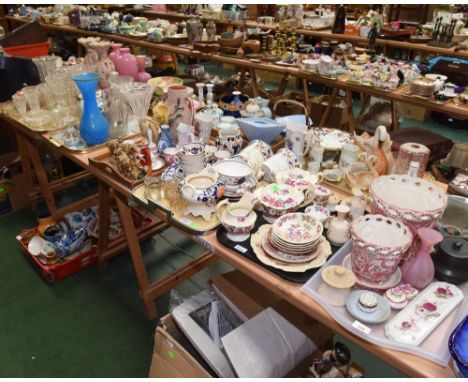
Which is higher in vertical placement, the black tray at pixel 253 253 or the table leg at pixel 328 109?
the black tray at pixel 253 253

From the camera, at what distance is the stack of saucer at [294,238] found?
1.13 metres

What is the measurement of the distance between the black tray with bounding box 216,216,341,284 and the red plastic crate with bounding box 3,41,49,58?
117 inches

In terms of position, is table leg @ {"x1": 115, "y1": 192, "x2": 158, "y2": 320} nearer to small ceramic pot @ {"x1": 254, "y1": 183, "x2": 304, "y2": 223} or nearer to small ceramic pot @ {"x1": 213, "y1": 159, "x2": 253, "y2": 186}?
small ceramic pot @ {"x1": 213, "y1": 159, "x2": 253, "y2": 186}

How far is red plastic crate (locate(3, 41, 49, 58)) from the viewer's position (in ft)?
10.7

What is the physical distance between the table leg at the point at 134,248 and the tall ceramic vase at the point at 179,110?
0.38 m

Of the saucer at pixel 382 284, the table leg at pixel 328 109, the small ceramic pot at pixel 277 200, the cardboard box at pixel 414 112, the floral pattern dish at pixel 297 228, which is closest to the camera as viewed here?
the saucer at pixel 382 284

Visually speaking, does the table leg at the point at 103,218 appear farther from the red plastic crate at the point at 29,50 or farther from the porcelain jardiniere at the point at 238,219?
the red plastic crate at the point at 29,50

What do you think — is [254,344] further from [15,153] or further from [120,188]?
[15,153]

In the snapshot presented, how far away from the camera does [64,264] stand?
85.0 inches

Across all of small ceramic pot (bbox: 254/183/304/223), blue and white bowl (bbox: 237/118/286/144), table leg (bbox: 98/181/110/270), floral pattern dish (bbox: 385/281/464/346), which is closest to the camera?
floral pattern dish (bbox: 385/281/464/346)

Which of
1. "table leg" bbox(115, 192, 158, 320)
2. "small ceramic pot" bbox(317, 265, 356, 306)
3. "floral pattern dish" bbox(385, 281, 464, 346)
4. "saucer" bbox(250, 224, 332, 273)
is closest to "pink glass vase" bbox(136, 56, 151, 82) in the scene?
"table leg" bbox(115, 192, 158, 320)

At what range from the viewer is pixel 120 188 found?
5.13 ft

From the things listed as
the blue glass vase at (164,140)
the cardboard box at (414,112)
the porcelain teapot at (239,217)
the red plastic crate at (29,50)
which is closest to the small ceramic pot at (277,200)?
the porcelain teapot at (239,217)

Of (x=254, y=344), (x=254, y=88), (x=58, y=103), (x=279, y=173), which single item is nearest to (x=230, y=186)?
(x=279, y=173)
